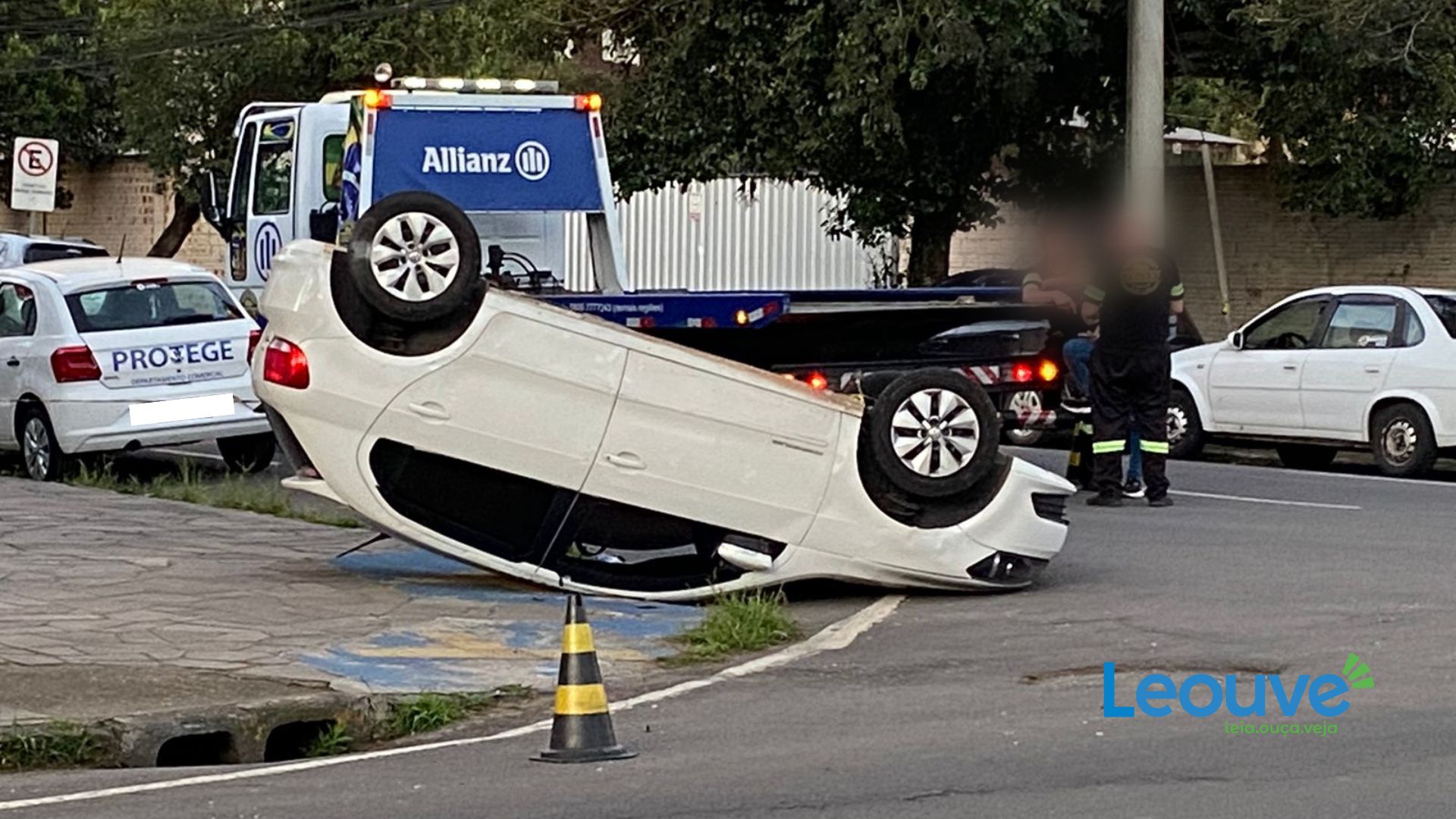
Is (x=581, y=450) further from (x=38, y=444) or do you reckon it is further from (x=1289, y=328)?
(x=1289, y=328)

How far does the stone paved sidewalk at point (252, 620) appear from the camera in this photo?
9.10 meters

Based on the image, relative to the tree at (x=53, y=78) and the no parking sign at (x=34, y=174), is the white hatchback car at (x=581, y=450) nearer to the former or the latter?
the no parking sign at (x=34, y=174)

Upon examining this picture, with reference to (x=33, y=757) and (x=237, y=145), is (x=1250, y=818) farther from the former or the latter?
(x=237, y=145)

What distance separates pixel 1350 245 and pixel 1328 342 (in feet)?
23.9

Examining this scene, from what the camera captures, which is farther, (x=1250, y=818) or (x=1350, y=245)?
(x=1350, y=245)

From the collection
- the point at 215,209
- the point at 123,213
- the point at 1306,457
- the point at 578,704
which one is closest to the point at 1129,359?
the point at 1306,457

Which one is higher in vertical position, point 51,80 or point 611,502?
point 51,80

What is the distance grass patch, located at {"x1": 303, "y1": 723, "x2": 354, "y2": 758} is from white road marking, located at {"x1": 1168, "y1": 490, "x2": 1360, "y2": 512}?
826cm

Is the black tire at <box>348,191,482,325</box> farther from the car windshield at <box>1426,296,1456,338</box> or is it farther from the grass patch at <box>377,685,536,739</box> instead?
the car windshield at <box>1426,296,1456,338</box>

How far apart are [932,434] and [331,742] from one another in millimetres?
3569

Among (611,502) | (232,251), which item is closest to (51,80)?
(232,251)

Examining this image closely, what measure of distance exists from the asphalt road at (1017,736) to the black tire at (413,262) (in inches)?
95.6

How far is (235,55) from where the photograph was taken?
37.2 m

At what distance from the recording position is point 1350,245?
25703mm
